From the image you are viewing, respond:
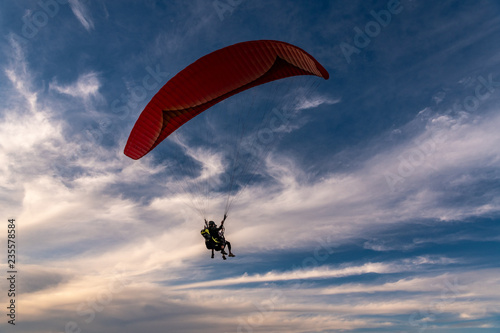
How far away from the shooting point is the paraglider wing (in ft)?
59.2

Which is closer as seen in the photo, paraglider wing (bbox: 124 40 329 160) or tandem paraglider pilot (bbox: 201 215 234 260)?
paraglider wing (bbox: 124 40 329 160)

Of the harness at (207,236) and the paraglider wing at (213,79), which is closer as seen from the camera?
the paraglider wing at (213,79)

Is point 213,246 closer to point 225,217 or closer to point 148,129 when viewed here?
point 225,217

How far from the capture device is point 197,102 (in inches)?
766

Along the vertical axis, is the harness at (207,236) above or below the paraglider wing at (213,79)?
below

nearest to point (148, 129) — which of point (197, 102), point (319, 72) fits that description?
point (197, 102)

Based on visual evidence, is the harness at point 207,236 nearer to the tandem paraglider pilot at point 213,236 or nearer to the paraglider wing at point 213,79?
the tandem paraglider pilot at point 213,236

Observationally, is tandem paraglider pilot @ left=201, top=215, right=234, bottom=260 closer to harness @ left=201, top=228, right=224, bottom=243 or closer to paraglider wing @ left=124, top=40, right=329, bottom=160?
harness @ left=201, top=228, right=224, bottom=243

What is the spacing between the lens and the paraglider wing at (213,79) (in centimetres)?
1805

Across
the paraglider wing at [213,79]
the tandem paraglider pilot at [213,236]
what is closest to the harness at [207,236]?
the tandem paraglider pilot at [213,236]

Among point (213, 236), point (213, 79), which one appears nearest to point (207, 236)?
point (213, 236)

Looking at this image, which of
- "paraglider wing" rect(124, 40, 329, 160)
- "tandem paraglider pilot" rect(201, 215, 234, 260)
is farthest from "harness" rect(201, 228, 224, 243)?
"paraglider wing" rect(124, 40, 329, 160)

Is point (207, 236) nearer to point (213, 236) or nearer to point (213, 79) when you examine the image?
point (213, 236)

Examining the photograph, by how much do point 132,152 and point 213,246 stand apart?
23.0 feet
